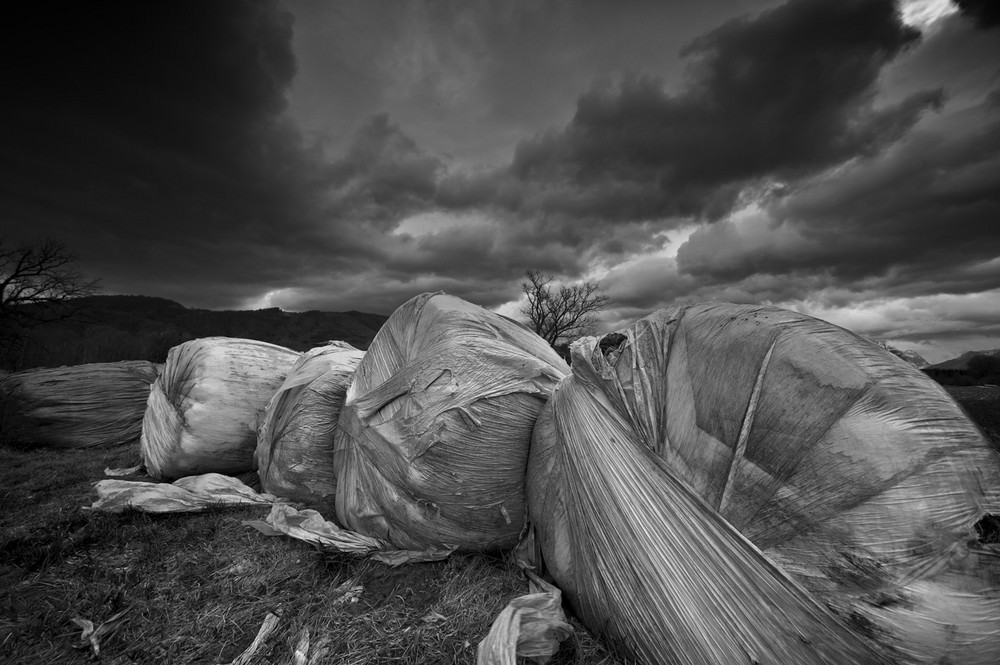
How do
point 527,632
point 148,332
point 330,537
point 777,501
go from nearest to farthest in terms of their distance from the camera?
1. point 777,501
2. point 527,632
3. point 330,537
4. point 148,332

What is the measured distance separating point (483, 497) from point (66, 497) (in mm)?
3129

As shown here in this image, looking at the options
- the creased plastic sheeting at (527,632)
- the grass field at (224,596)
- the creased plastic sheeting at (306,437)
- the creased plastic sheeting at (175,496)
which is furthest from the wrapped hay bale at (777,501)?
the creased plastic sheeting at (175,496)

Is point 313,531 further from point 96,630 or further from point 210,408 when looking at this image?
point 210,408

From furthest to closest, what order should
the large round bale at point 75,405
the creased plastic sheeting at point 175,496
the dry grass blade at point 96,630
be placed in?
the large round bale at point 75,405 < the creased plastic sheeting at point 175,496 < the dry grass blade at point 96,630

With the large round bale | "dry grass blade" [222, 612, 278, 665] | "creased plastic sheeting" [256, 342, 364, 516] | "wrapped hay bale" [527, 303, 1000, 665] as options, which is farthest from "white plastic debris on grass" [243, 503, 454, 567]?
the large round bale

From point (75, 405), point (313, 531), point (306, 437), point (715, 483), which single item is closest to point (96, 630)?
point (313, 531)

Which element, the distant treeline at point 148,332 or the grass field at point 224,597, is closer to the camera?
the grass field at point 224,597

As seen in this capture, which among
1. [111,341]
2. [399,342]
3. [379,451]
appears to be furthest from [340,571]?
[111,341]

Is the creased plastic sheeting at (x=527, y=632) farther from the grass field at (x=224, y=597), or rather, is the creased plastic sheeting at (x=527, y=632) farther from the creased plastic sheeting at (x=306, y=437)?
the creased plastic sheeting at (x=306, y=437)

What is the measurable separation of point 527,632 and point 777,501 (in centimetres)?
77

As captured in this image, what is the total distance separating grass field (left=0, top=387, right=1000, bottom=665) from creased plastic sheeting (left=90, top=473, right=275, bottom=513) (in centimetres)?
8

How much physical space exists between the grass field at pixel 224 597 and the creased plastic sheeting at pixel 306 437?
0.99 feet

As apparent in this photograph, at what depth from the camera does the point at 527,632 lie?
4.11 ft

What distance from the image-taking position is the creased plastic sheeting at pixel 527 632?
→ 1.15m
